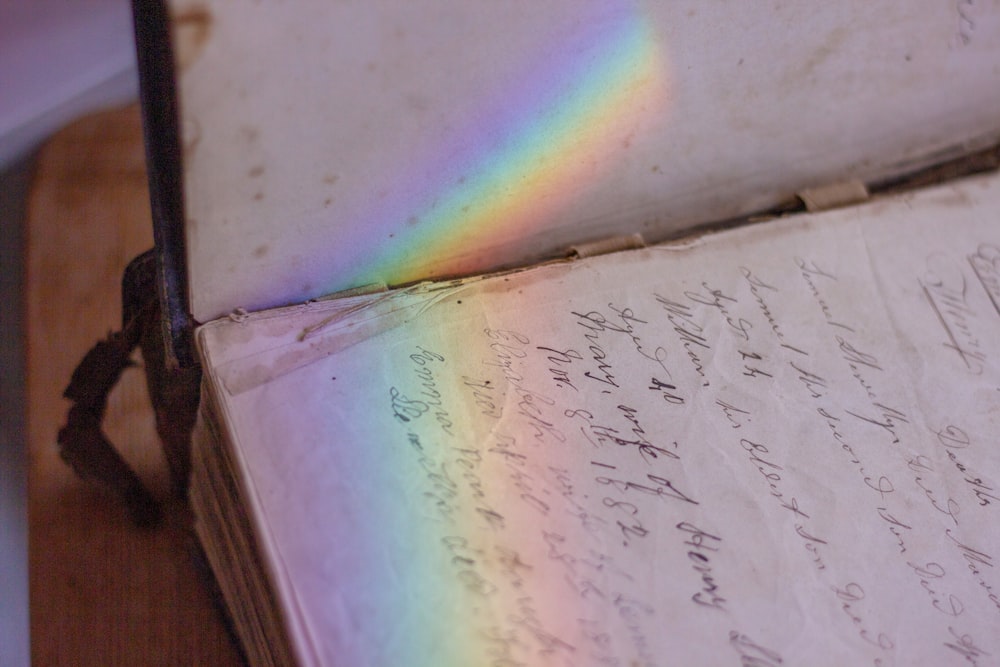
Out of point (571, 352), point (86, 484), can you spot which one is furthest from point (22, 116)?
point (571, 352)

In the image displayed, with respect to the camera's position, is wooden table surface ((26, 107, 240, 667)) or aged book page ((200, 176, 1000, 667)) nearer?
aged book page ((200, 176, 1000, 667))

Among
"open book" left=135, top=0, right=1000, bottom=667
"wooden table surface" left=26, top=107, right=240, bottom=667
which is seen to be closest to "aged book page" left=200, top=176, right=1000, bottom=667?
"open book" left=135, top=0, right=1000, bottom=667

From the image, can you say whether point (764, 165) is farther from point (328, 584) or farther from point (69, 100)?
point (69, 100)

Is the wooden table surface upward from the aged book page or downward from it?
upward

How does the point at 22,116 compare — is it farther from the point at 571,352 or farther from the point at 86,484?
the point at 571,352

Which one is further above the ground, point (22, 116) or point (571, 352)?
point (22, 116)

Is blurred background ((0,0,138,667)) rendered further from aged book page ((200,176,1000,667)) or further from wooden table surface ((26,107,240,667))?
aged book page ((200,176,1000,667))

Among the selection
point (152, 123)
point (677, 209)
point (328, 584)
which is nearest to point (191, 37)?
point (152, 123)

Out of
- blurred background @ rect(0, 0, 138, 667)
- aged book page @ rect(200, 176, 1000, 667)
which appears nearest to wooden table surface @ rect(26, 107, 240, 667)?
blurred background @ rect(0, 0, 138, 667)
